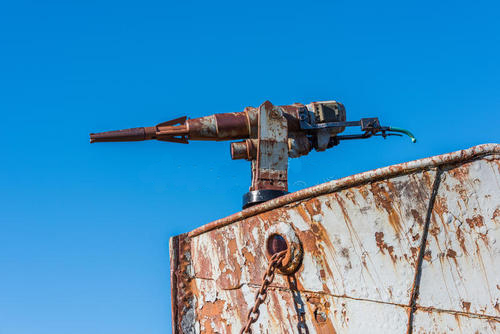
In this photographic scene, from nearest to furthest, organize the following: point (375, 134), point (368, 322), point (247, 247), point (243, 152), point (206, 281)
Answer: point (368, 322) → point (247, 247) → point (206, 281) → point (243, 152) → point (375, 134)

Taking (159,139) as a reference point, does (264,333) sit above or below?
below

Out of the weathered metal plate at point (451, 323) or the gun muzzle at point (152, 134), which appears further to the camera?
the gun muzzle at point (152, 134)

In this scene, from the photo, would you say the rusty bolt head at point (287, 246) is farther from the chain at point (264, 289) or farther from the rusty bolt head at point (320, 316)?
the rusty bolt head at point (320, 316)

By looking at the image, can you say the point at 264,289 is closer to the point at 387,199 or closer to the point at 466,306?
the point at 387,199

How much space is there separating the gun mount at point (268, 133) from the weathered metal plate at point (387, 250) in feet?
2.37

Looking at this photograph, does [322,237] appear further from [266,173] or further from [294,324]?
[266,173]

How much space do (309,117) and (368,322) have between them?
2.28m

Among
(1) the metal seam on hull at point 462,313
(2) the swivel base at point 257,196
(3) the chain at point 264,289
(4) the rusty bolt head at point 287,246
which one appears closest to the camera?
(1) the metal seam on hull at point 462,313

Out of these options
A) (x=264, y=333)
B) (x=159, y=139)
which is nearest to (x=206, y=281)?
(x=264, y=333)

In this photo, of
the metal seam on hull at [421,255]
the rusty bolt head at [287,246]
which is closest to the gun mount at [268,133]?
the rusty bolt head at [287,246]

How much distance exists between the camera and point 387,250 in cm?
304

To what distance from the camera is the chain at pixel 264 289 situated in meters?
3.20

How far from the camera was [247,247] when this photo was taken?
3.92 m

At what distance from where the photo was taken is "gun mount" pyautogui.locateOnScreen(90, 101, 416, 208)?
15.1ft
